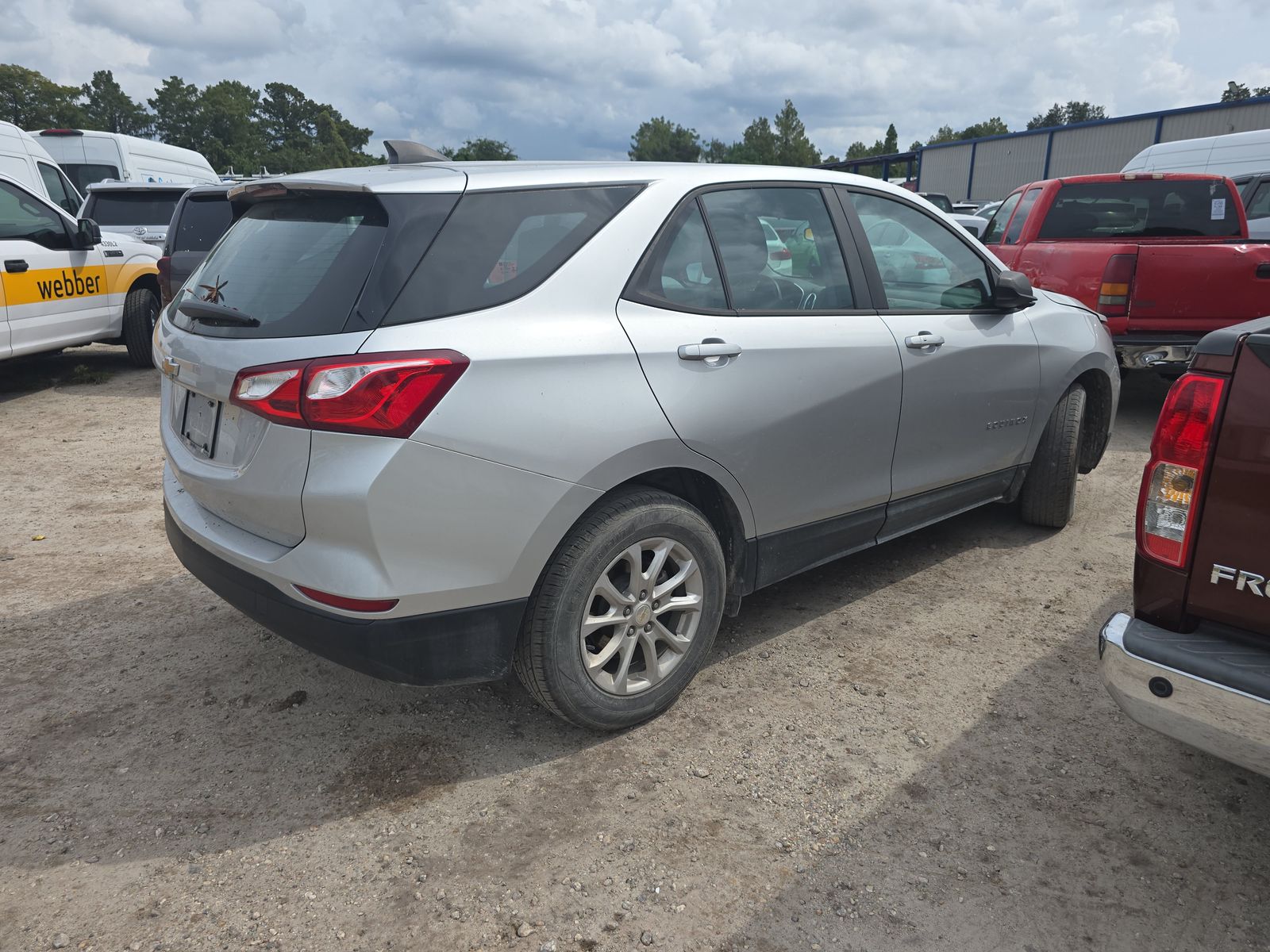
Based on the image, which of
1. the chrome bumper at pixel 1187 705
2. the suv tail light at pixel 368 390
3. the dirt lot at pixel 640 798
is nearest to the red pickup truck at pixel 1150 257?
the dirt lot at pixel 640 798

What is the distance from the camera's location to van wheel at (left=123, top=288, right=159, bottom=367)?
912 centimetres

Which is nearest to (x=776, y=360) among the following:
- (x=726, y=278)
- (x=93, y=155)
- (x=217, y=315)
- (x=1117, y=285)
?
(x=726, y=278)

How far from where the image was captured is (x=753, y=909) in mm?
2227

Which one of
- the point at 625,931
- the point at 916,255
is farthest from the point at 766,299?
the point at 625,931

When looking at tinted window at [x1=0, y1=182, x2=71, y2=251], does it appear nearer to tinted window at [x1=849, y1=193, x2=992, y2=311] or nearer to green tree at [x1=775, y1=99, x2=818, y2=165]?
tinted window at [x1=849, y1=193, x2=992, y2=311]

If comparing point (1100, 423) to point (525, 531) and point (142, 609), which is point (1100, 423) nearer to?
point (525, 531)

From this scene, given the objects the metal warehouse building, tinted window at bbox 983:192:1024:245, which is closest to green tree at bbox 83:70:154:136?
the metal warehouse building

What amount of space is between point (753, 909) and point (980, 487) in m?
2.49

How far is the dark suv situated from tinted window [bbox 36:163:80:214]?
16.7ft

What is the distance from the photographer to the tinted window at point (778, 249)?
10.1ft

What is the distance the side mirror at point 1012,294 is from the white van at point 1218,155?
10.4 meters

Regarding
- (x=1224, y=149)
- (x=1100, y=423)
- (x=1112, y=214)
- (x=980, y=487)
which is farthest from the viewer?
(x=1224, y=149)

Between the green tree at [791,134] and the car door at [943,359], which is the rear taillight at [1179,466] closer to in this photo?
the car door at [943,359]

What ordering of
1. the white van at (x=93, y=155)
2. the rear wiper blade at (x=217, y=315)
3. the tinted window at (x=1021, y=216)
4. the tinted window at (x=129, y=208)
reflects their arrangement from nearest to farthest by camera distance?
the rear wiper blade at (x=217, y=315) < the tinted window at (x=1021, y=216) < the tinted window at (x=129, y=208) < the white van at (x=93, y=155)
